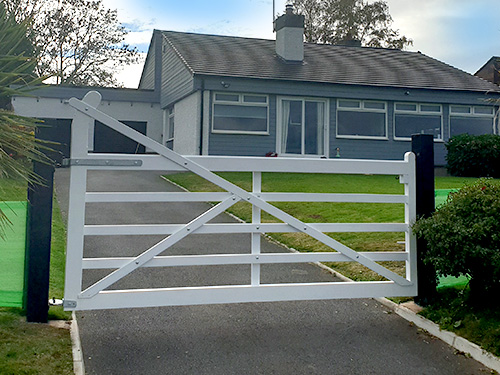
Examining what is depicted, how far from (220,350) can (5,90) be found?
2.61 metres

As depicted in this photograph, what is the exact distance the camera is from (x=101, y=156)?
460 centimetres

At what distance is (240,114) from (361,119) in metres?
5.37

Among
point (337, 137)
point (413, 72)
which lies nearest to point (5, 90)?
point (337, 137)

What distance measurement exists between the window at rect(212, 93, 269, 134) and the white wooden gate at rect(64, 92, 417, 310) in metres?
15.9

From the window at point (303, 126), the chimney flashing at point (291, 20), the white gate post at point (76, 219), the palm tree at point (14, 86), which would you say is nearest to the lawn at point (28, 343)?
the palm tree at point (14, 86)

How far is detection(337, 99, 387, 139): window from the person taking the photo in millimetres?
22375

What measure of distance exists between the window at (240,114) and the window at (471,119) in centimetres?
869

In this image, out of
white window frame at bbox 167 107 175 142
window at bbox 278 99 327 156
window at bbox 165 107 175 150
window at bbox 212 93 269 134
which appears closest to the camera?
window at bbox 212 93 269 134

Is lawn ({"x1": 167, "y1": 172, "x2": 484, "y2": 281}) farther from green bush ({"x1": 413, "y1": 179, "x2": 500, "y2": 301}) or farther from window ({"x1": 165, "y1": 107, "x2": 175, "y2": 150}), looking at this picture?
window ({"x1": 165, "y1": 107, "x2": 175, "y2": 150})

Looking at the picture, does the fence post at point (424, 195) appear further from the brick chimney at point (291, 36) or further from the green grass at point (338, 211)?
the brick chimney at point (291, 36)

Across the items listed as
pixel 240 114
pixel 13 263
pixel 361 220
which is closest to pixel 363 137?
pixel 240 114

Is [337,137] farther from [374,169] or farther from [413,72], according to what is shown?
[374,169]

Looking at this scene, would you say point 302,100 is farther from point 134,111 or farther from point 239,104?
point 134,111

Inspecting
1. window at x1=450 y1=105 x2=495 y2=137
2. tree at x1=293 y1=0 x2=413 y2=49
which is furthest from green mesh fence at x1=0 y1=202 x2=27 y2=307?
tree at x1=293 y1=0 x2=413 y2=49
